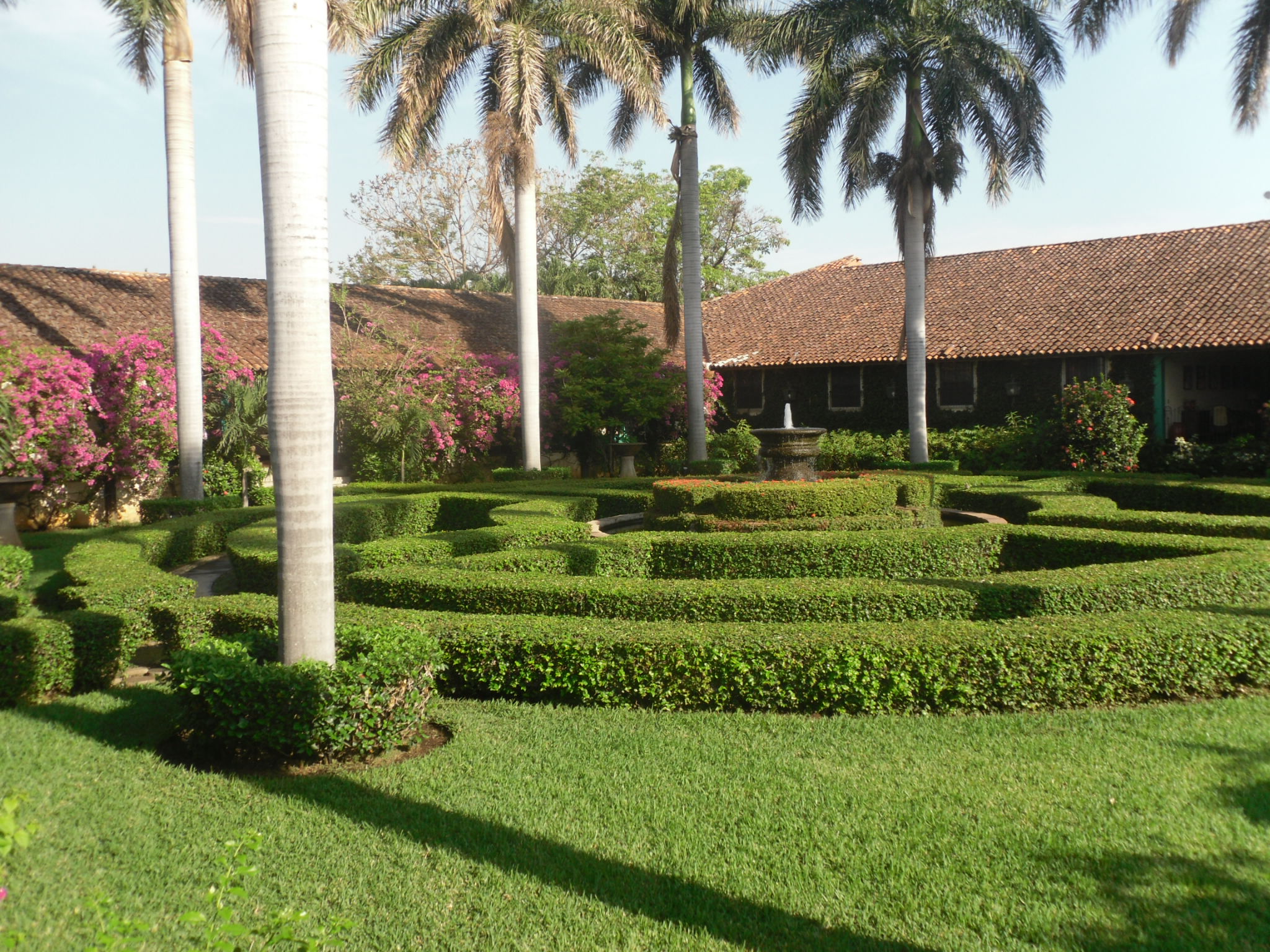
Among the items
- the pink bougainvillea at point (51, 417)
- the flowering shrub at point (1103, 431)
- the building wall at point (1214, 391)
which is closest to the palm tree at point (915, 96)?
the flowering shrub at point (1103, 431)

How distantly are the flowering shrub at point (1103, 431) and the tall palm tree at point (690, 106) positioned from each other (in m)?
7.65

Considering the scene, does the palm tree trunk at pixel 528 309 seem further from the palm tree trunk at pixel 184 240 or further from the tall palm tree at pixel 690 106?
the palm tree trunk at pixel 184 240

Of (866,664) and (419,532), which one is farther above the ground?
(419,532)

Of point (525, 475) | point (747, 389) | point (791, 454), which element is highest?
point (747, 389)

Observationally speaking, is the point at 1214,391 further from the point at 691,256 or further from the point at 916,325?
the point at 691,256

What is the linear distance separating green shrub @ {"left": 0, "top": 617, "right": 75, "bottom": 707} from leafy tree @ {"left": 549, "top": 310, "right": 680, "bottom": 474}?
1615cm

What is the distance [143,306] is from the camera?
66.9 ft

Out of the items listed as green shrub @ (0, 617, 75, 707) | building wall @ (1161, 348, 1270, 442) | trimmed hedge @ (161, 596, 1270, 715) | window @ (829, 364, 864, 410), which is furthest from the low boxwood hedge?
window @ (829, 364, 864, 410)

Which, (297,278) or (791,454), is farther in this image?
(791,454)

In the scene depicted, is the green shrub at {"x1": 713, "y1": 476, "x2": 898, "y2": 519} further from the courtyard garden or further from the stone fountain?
the courtyard garden

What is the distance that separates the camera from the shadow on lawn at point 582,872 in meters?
3.25

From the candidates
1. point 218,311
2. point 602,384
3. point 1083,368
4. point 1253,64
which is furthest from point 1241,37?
point 218,311

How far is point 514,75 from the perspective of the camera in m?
17.4

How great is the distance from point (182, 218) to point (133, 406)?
4050 millimetres
